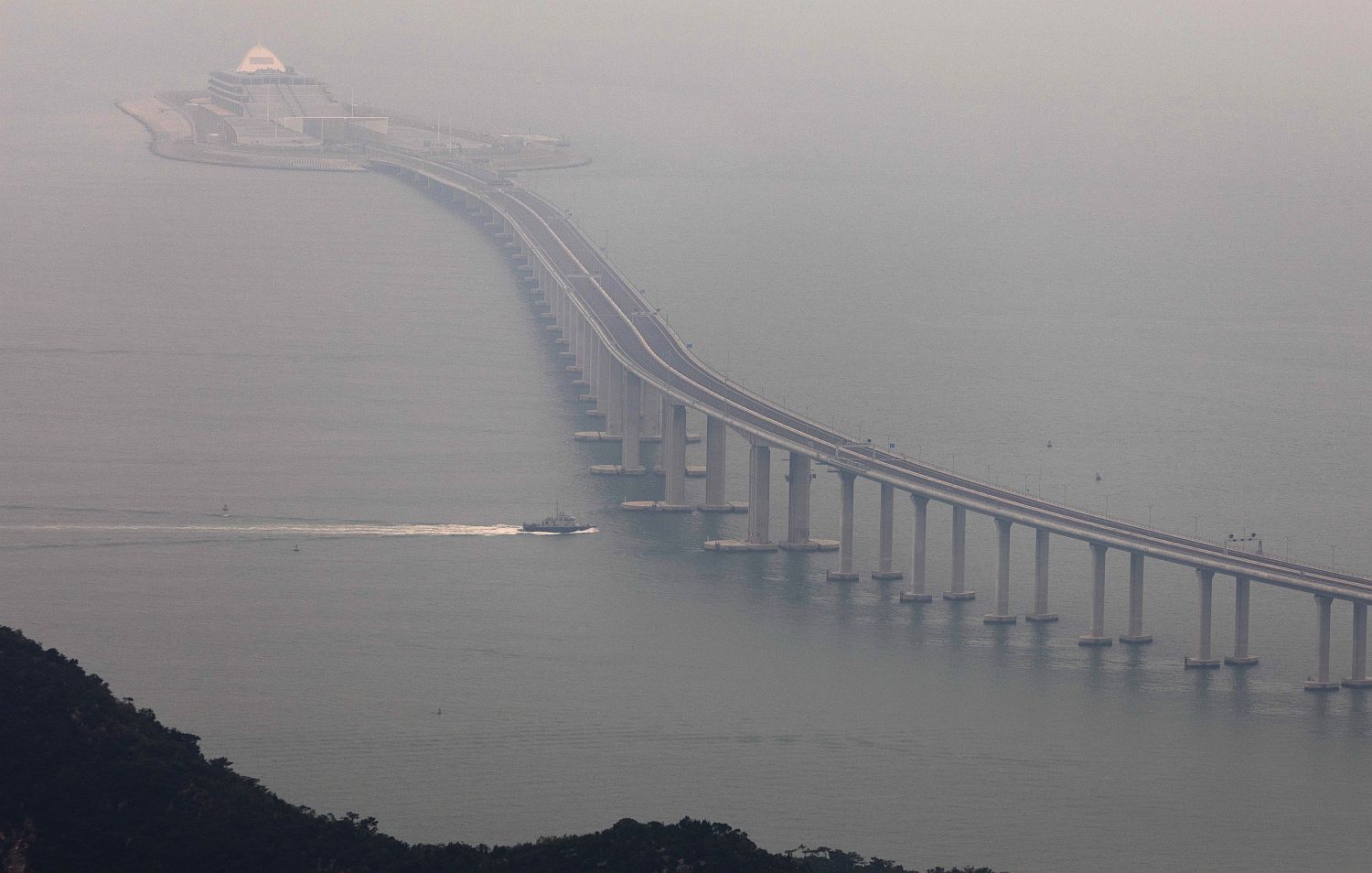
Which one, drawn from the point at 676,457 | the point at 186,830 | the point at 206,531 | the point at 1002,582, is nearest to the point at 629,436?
the point at 676,457

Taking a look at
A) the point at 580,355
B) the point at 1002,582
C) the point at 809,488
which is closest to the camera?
→ the point at 1002,582

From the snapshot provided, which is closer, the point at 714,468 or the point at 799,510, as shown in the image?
the point at 799,510

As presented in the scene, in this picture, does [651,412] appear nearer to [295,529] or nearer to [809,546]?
[809,546]

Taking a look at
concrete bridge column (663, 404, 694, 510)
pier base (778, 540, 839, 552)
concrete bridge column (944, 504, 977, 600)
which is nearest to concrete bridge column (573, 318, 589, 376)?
concrete bridge column (663, 404, 694, 510)

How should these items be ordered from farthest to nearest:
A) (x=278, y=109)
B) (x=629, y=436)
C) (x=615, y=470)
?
1. (x=278, y=109)
2. (x=629, y=436)
3. (x=615, y=470)

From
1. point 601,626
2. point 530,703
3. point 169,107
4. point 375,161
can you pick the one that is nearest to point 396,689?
point 530,703

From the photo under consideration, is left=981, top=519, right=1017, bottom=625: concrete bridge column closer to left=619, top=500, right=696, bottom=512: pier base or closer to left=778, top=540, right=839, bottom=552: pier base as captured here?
left=778, top=540, right=839, bottom=552: pier base

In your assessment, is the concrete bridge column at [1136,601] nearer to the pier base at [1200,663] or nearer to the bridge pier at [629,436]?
the pier base at [1200,663]
